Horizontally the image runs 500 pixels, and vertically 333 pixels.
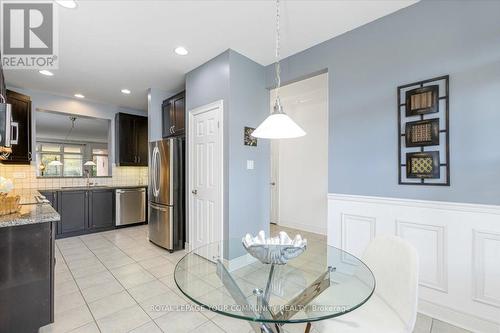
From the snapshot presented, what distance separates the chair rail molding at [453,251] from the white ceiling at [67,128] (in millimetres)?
5753

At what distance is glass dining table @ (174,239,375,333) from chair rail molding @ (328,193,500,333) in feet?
2.52

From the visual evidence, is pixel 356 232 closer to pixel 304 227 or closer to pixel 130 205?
pixel 304 227

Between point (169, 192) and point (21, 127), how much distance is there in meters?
2.62

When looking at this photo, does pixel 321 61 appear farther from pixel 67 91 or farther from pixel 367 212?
pixel 67 91

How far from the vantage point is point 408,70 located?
2.13 metres

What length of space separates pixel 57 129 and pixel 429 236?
22.3 ft

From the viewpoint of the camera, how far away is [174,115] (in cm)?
405

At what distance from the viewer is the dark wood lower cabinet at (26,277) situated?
5.42 ft

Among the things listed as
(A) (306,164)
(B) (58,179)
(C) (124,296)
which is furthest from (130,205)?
(A) (306,164)

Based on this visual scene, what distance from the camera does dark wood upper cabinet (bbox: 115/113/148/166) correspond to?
5156 mm

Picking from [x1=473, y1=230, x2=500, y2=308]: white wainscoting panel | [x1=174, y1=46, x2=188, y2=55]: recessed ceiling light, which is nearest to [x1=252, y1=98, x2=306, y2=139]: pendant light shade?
[x1=473, y1=230, x2=500, y2=308]: white wainscoting panel

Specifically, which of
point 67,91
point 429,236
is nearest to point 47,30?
point 67,91

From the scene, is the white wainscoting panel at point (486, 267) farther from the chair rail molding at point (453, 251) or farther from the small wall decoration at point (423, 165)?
the small wall decoration at point (423, 165)

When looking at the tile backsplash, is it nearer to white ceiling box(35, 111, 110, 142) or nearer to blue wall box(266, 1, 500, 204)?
white ceiling box(35, 111, 110, 142)
